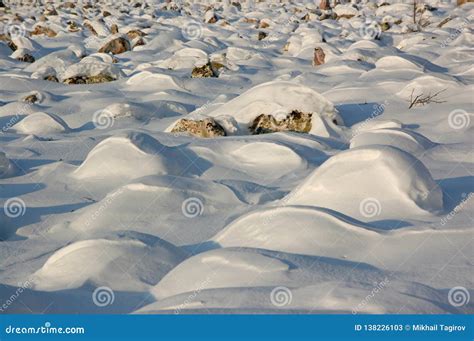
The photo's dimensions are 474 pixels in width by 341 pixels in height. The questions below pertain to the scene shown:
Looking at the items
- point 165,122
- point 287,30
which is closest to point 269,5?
point 287,30

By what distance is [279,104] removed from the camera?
522 centimetres

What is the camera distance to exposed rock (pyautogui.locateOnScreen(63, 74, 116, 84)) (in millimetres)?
7836

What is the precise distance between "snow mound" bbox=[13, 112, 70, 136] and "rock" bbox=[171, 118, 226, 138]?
1268mm

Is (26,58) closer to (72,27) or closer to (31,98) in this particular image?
(31,98)

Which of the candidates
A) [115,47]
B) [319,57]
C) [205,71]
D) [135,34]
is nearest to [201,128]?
[205,71]

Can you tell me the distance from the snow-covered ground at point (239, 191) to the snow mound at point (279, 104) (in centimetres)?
2

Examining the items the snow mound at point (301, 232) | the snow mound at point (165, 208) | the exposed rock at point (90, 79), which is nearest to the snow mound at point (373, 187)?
the snow mound at point (301, 232)

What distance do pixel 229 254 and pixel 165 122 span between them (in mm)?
3736

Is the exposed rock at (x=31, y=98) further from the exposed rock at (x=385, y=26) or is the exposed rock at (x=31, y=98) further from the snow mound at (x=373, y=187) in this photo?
the exposed rock at (x=385, y=26)

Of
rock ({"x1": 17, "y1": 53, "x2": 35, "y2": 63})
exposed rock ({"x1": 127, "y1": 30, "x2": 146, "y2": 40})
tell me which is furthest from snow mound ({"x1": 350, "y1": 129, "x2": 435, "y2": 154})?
exposed rock ({"x1": 127, "y1": 30, "x2": 146, "y2": 40})

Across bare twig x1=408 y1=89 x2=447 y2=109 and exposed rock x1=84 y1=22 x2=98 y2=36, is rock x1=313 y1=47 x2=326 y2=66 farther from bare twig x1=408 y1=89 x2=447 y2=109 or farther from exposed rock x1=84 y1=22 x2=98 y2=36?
exposed rock x1=84 y1=22 x2=98 y2=36

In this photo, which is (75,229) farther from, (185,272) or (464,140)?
(464,140)

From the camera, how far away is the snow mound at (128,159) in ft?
12.9

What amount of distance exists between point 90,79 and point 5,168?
4084mm
